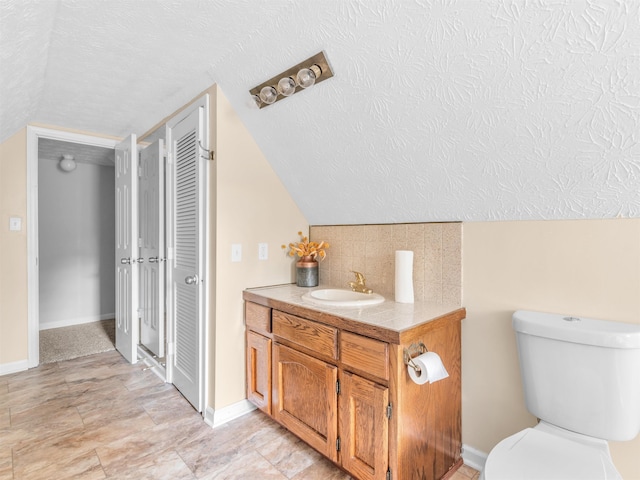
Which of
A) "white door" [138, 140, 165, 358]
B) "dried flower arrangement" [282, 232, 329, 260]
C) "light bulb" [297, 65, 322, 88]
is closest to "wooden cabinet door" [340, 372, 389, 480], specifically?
"dried flower arrangement" [282, 232, 329, 260]

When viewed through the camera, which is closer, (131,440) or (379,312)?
(379,312)

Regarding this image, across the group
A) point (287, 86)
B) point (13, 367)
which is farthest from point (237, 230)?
point (13, 367)

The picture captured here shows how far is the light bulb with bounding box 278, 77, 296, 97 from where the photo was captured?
1562 millimetres

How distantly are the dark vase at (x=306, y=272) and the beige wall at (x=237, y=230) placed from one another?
0.17 meters

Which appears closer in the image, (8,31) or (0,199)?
(8,31)

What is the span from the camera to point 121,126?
2.82 m

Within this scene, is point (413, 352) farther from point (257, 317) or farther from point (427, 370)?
point (257, 317)

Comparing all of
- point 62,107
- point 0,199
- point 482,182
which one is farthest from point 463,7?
point 0,199

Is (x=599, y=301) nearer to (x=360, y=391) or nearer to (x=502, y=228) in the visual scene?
(x=502, y=228)

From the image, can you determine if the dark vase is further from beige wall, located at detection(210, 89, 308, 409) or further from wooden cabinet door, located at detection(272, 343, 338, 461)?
wooden cabinet door, located at detection(272, 343, 338, 461)

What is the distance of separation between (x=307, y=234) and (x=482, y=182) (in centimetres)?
133

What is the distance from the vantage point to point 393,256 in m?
1.93

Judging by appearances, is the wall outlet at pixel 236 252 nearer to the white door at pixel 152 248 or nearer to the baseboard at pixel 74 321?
the white door at pixel 152 248

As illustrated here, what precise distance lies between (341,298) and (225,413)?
0.98 metres
